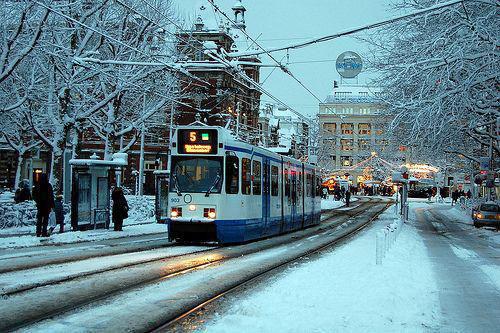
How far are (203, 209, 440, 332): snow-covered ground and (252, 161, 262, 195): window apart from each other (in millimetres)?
6088

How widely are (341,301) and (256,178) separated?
38.3 ft

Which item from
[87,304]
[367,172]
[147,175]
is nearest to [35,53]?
[87,304]

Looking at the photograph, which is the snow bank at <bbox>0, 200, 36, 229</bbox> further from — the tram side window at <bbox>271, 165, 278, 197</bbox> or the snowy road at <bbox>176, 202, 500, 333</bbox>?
the snowy road at <bbox>176, 202, 500, 333</bbox>

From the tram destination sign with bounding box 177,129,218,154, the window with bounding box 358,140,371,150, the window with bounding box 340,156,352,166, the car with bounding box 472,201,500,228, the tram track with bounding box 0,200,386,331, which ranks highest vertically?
the window with bounding box 358,140,371,150

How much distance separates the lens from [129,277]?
1328 centimetres

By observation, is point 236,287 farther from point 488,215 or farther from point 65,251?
point 488,215

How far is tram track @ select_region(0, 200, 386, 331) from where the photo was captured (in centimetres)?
940

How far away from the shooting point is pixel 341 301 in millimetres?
10883

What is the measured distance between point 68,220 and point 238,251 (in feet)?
44.1

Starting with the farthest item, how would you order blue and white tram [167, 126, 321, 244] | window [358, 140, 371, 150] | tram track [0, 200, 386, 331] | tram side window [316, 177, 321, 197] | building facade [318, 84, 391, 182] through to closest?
building facade [318, 84, 391, 182] < window [358, 140, 371, 150] < tram side window [316, 177, 321, 197] < blue and white tram [167, 126, 321, 244] < tram track [0, 200, 386, 331]

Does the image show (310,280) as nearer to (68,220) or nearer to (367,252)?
(367,252)

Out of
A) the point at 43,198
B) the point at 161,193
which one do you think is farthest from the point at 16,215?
the point at 161,193

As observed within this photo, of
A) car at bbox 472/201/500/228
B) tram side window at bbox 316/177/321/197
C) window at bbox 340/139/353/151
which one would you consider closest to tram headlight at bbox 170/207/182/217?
tram side window at bbox 316/177/321/197

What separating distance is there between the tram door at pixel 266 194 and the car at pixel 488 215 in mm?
20048
